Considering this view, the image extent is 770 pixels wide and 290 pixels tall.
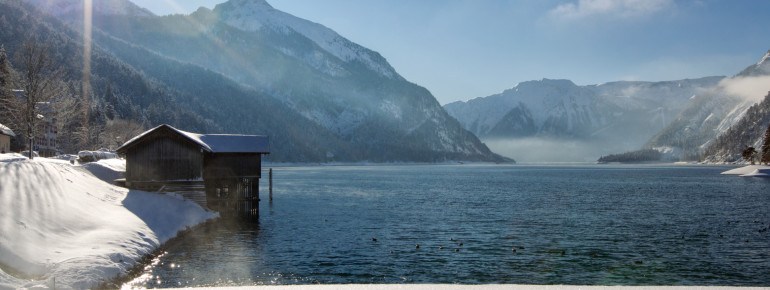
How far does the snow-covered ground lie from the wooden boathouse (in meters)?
3.13

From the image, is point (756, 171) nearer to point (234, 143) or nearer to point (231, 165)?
point (234, 143)

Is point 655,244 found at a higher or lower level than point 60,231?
lower

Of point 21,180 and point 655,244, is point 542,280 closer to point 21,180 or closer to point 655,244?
point 655,244

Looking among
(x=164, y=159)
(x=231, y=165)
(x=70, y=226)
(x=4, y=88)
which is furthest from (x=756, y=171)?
(x=4, y=88)

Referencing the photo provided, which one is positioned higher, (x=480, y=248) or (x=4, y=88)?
(x=4, y=88)

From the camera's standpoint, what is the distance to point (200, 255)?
92.2 ft

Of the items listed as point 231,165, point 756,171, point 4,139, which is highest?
point 4,139

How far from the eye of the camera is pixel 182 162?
150ft

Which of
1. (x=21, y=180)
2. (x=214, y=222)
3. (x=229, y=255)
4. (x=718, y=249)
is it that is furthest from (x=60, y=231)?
(x=718, y=249)

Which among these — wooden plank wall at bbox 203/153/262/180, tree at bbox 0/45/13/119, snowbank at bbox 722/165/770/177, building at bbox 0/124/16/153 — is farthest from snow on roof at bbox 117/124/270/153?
snowbank at bbox 722/165/770/177

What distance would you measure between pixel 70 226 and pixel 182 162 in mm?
20032

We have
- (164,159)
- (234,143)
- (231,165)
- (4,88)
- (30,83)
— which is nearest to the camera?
(164,159)

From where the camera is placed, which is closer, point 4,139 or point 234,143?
point 234,143

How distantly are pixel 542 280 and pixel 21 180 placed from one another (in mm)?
27048
